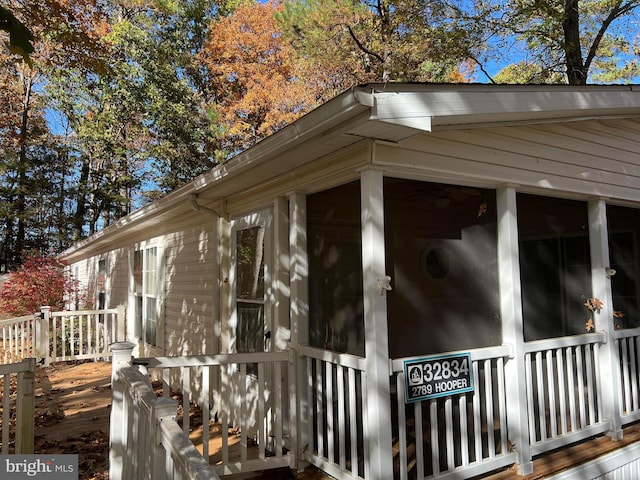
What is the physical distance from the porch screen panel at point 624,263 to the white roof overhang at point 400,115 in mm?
1066

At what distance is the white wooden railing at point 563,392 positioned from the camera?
3471mm

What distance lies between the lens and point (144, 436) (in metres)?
2.08

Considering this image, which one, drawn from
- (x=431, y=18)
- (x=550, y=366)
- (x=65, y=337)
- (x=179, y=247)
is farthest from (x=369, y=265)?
(x=431, y=18)

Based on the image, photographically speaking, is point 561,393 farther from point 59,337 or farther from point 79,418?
point 59,337

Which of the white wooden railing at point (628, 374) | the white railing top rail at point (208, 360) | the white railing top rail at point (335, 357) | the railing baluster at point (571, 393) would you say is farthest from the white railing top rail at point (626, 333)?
the white railing top rail at point (208, 360)

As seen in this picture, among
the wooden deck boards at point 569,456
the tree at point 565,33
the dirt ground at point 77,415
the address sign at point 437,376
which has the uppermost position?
the tree at point 565,33

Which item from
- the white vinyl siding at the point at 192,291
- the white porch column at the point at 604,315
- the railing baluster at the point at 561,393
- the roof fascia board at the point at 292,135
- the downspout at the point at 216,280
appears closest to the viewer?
the roof fascia board at the point at 292,135

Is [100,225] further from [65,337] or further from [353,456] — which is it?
[353,456]

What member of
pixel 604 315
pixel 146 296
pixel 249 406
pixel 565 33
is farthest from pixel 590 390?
pixel 565 33

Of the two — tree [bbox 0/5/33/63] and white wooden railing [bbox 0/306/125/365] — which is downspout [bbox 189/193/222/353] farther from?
white wooden railing [bbox 0/306/125/365]

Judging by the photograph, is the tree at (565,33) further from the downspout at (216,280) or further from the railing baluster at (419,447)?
the railing baluster at (419,447)

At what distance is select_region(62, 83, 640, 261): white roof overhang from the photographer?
7.80ft

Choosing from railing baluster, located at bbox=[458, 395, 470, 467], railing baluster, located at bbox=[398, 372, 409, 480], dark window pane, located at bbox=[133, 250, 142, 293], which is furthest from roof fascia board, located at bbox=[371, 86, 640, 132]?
dark window pane, located at bbox=[133, 250, 142, 293]

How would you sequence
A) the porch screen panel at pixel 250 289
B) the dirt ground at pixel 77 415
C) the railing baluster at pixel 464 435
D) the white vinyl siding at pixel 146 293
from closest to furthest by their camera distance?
the railing baluster at pixel 464 435, the dirt ground at pixel 77 415, the porch screen panel at pixel 250 289, the white vinyl siding at pixel 146 293
